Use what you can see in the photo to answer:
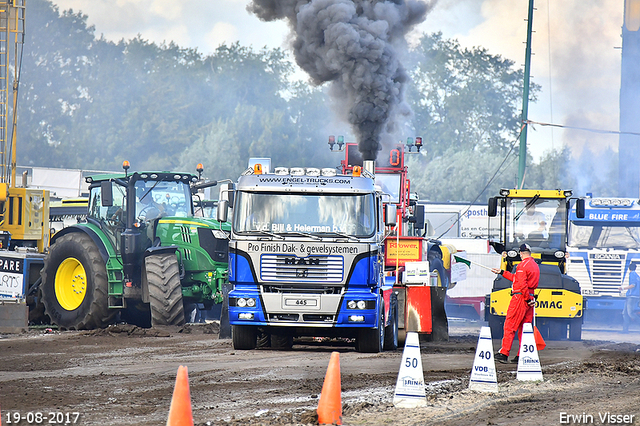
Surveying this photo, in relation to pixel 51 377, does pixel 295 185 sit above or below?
above

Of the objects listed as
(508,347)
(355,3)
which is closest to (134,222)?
(508,347)

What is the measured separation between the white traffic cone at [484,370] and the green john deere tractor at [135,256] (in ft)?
24.4

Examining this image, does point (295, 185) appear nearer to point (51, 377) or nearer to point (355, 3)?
point (51, 377)

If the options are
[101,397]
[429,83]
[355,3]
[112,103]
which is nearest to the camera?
[101,397]

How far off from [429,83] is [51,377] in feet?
195

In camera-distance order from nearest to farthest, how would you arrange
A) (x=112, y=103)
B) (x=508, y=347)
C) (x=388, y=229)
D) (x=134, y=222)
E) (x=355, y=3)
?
(x=508, y=347), (x=388, y=229), (x=134, y=222), (x=355, y=3), (x=112, y=103)

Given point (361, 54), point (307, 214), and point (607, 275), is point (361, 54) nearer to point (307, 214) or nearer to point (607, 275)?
point (607, 275)

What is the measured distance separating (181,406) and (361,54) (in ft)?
54.9

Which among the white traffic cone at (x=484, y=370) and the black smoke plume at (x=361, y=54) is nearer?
the white traffic cone at (x=484, y=370)

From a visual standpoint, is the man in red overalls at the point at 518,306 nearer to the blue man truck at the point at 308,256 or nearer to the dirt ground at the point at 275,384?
the dirt ground at the point at 275,384

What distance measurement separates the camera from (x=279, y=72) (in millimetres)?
66312

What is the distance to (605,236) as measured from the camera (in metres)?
24.0

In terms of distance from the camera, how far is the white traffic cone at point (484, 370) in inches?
373

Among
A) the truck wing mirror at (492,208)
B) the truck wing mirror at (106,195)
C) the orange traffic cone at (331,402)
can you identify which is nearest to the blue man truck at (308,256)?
the truck wing mirror at (106,195)
